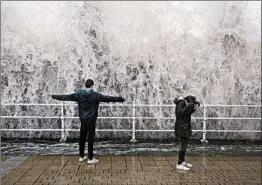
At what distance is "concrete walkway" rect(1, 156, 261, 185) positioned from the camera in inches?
285

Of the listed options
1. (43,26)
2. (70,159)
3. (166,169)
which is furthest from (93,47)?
(166,169)

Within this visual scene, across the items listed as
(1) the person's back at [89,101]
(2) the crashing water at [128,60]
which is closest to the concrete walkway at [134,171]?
(1) the person's back at [89,101]

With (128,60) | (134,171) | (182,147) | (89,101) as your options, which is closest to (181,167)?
(182,147)

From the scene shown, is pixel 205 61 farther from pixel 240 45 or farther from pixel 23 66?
pixel 23 66

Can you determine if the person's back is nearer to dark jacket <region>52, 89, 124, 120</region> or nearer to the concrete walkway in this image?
dark jacket <region>52, 89, 124, 120</region>

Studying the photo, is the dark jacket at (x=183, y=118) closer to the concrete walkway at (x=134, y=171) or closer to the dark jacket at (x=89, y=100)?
the concrete walkway at (x=134, y=171)

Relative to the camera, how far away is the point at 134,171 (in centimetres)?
804

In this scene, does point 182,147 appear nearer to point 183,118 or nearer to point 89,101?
point 183,118

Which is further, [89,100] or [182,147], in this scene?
[89,100]

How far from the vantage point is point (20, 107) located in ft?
46.2

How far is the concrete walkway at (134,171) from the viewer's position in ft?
23.8

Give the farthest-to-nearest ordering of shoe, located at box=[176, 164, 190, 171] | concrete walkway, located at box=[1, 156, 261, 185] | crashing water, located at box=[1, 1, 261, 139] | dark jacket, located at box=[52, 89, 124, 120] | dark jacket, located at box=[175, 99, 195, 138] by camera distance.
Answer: crashing water, located at box=[1, 1, 261, 139] → dark jacket, located at box=[52, 89, 124, 120] → shoe, located at box=[176, 164, 190, 171] → dark jacket, located at box=[175, 99, 195, 138] → concrete walkway, located at box=[1, 156, 261, 185]

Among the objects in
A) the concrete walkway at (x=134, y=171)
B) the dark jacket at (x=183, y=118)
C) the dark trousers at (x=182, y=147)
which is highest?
the dark jacket at (x=183, y=118)

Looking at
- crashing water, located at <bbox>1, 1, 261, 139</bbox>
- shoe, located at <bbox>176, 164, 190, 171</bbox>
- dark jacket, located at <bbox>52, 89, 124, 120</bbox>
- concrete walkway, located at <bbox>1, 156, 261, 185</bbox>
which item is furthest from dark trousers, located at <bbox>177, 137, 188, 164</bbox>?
crashing water, located at <bbox>1, 1, 261, 139</bbox>
